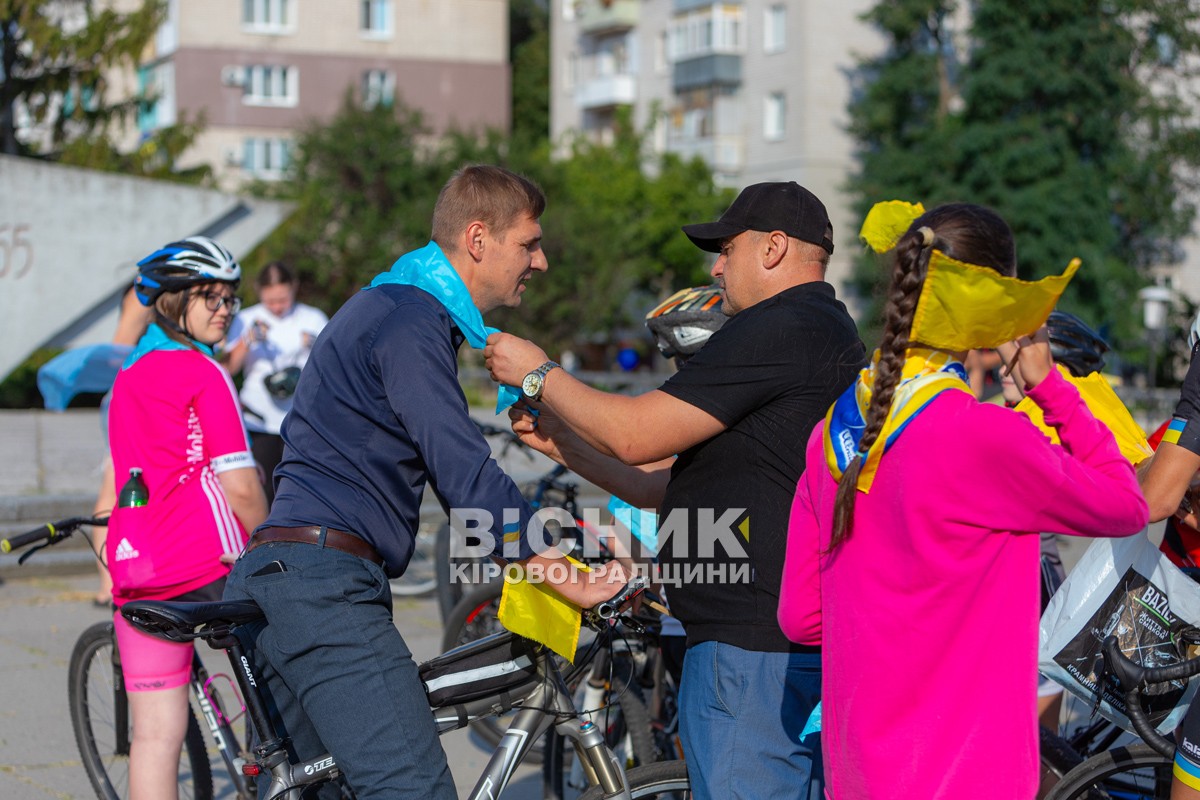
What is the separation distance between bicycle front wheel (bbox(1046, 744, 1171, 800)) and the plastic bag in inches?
4.0

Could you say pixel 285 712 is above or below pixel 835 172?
below

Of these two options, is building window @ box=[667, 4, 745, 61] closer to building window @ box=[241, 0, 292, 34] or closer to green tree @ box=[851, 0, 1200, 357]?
green tree @ box=[851, 0, 1200, 357]

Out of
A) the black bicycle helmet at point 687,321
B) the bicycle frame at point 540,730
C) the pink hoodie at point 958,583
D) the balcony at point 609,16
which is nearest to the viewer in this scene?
the pink hoodie at point 958,583

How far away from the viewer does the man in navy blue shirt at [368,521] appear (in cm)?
301

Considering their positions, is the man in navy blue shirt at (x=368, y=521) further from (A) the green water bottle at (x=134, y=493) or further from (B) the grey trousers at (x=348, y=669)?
(A) the green water bottle at (x=134, y=493)

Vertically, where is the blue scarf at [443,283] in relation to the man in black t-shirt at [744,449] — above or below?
above

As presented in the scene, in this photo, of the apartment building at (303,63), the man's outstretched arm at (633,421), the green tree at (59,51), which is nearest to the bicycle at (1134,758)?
the man's outstretched arm at (633,421)

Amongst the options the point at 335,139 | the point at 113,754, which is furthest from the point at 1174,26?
the point at 113,754

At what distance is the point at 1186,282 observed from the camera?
4634cm

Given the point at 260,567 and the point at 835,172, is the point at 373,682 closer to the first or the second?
the point at 260,567

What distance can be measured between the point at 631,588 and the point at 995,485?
1146 millimetres

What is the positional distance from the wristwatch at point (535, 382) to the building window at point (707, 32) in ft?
152

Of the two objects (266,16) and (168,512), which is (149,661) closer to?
(168,512)

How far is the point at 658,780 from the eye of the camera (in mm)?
3506
